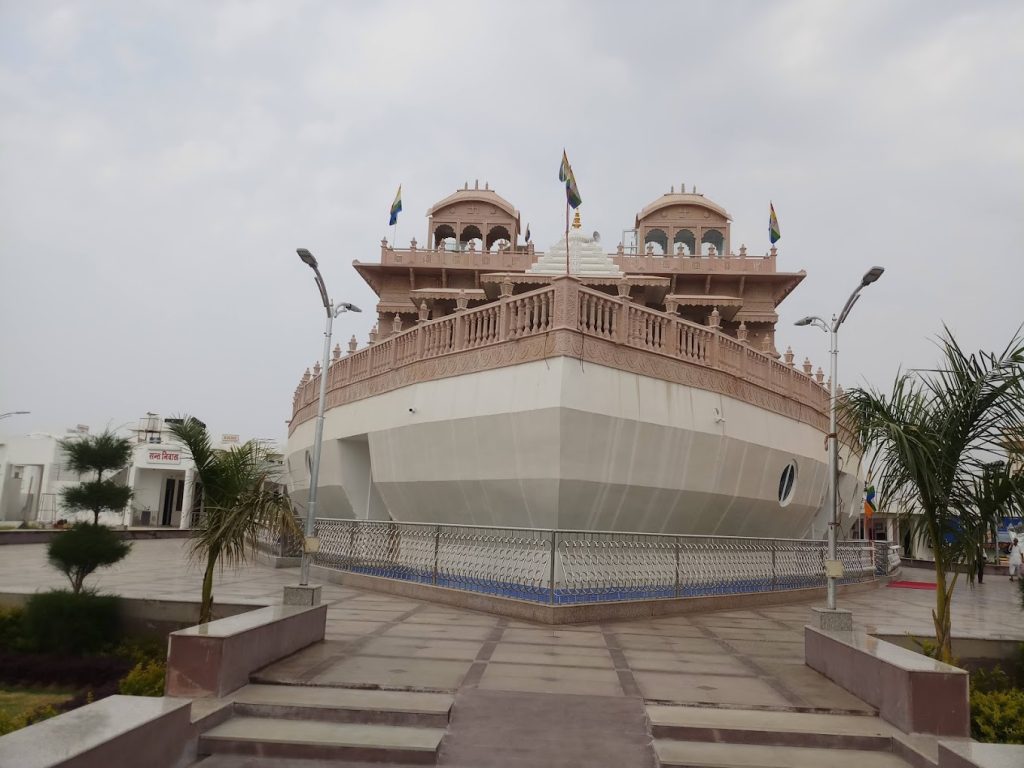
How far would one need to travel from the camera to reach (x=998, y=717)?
6.17m

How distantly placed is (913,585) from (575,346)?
14.4m

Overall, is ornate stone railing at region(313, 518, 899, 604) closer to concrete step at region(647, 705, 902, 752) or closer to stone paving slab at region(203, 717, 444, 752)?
concrete step at region(647, 705, 902, 752)

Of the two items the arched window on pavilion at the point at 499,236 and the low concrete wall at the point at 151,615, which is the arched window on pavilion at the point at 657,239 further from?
the low concrete wall at the point at 151,615

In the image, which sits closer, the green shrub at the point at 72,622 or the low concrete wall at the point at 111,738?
the low concrete wall at the point at 111,738

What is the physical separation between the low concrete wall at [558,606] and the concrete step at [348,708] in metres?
4.49

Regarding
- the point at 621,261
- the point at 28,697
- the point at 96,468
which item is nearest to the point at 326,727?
the point at 28,697

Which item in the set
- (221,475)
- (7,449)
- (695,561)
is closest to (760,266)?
(695,561)

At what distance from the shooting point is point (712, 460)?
1273 cm

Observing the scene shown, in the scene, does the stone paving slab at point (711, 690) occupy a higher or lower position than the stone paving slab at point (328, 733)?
higher

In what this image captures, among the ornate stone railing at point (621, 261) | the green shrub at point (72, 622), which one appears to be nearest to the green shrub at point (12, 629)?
the green shrub at point (72, 622)

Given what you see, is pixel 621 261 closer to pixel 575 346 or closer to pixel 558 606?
pixel 575 346

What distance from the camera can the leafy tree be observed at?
34.0 feet

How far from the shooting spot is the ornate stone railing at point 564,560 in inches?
399

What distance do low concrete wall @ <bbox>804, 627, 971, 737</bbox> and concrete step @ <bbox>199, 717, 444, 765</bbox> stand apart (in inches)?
121
